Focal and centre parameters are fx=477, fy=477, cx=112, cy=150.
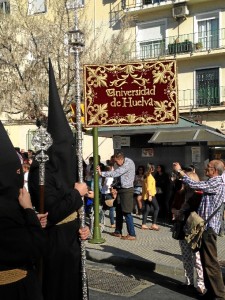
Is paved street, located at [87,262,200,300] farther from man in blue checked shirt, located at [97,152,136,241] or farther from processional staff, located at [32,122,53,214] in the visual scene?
processional staff, located at [32,122,53,214]

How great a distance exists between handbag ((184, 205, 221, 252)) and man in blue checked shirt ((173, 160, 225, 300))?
0.15 feet

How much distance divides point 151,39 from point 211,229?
23261 millimetres

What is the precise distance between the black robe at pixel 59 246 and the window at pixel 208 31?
23397mm

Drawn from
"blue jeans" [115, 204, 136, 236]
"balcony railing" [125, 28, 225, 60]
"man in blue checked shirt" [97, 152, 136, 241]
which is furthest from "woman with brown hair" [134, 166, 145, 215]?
"balcony railing" [125, 28, 225, 60]

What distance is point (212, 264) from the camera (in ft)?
18.3

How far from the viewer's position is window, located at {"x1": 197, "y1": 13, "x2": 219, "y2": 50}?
85.6 feet

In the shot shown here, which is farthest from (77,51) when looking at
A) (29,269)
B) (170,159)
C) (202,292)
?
(170,159)

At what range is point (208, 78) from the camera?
2631 centimetres

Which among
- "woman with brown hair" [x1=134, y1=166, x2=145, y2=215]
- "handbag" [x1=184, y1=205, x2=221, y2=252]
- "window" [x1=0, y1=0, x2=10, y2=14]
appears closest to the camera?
"handbag" [x1=184, y1=205, x2=221, y2=252]

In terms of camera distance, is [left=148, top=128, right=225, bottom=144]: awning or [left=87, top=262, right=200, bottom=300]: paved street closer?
[left=87, top=262, right=200, bottom=300]: paved street

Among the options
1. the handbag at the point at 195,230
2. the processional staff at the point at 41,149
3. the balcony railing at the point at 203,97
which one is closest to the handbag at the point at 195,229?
the handbag at the point at 195,230

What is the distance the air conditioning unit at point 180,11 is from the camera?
2609cm

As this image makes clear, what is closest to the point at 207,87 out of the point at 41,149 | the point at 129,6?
the point at 129,6

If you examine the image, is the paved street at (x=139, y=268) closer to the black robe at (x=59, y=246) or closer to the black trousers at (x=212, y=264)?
the black trousers at (x=212, y=264)
